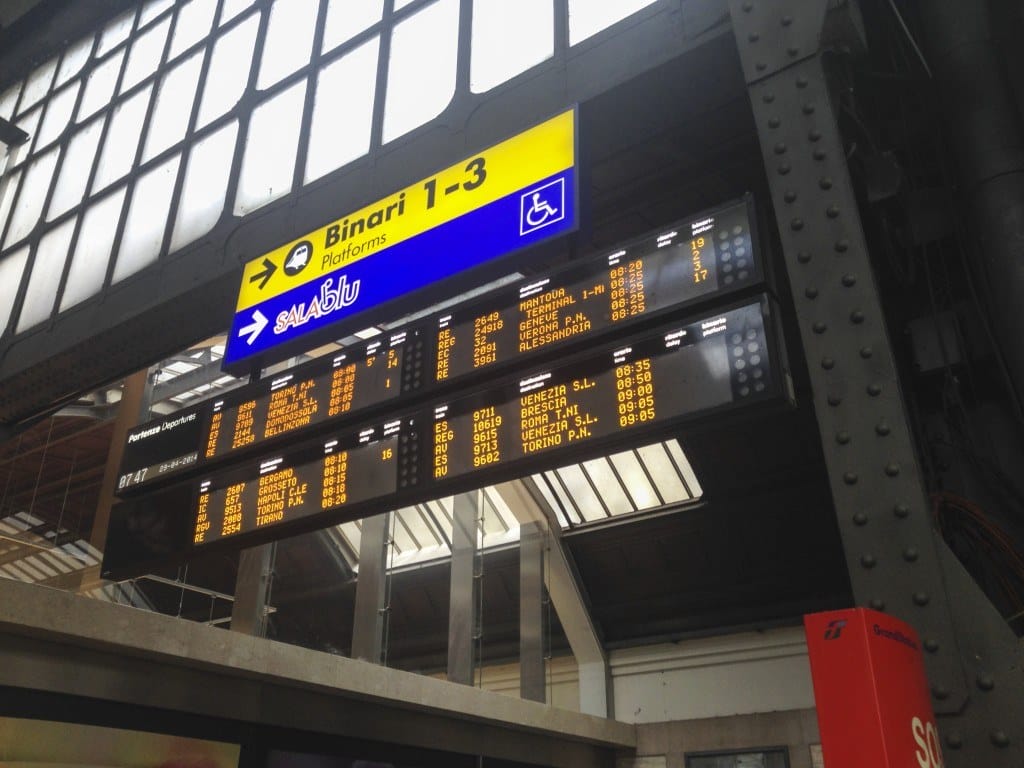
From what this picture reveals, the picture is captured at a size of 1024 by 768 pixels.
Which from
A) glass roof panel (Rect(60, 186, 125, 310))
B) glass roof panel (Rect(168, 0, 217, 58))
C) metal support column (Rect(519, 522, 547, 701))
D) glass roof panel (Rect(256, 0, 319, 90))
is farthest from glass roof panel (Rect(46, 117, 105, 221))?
metal support column (Rect(519, 522, 547, 701))

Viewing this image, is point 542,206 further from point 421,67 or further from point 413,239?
point 421,67

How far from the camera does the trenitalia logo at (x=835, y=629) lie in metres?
2.70

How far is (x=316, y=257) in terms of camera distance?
7.71 meters

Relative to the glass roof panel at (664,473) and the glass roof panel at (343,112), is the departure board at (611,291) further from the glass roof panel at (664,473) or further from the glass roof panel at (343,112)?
the glass roof panel at (664,473)

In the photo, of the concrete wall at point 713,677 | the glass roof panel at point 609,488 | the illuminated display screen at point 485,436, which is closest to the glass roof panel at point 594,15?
the illuminated display screen at point 485,436

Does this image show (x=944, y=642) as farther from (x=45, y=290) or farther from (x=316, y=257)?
(x=45, y=290)

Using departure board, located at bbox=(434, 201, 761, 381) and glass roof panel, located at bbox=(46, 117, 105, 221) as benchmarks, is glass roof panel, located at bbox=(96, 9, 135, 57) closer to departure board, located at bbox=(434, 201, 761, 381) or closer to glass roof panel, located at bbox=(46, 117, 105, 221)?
glass roof panel, located at bbox=(46, 117, 105, 221)

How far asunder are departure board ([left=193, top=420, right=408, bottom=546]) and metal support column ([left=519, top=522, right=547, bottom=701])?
930cm


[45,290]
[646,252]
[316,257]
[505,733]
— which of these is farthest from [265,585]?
[646,252]

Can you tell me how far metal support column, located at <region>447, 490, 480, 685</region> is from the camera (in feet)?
47.2

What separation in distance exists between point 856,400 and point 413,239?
4.03m

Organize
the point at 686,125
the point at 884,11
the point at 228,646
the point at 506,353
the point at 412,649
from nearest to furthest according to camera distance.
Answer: the point at 506,353 → the point at 884,11 → the point at 686,125 → the point at 228,646 → the point at 412,649

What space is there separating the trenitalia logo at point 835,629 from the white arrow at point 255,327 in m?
5.98

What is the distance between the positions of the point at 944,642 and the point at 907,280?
Result: 3.67m
